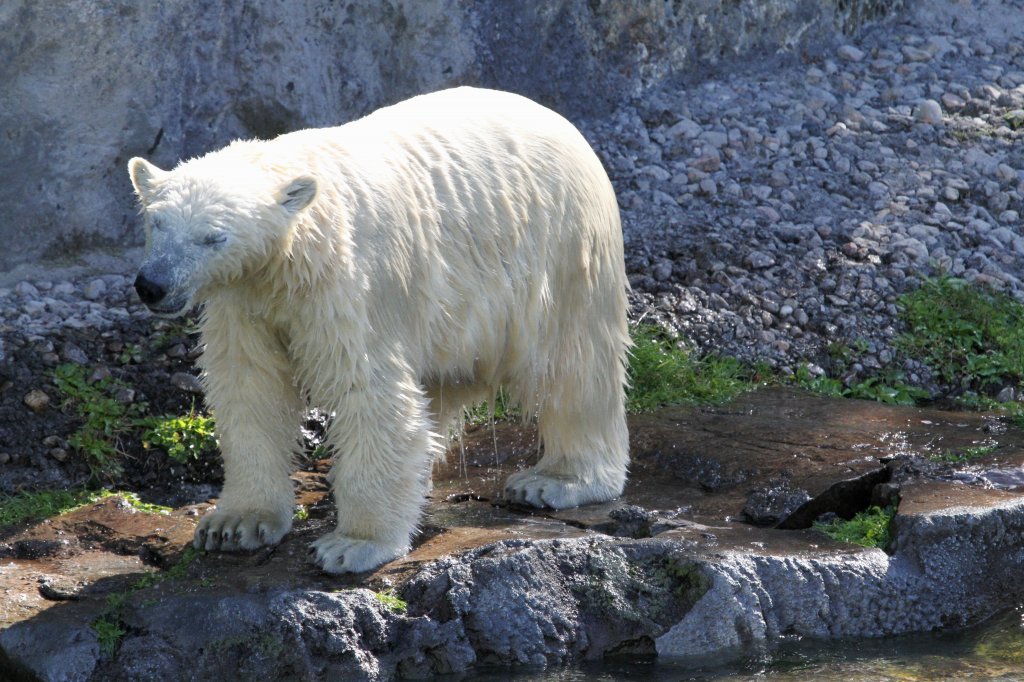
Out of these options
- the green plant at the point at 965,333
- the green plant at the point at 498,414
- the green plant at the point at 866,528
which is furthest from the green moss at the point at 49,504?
the green plant at the point at 965,333

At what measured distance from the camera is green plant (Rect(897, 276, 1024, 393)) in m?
7.41

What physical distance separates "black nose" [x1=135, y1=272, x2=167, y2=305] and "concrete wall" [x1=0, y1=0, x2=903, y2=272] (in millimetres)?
3454

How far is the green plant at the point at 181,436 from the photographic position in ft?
20.7

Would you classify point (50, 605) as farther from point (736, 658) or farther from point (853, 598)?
point (853, 598)

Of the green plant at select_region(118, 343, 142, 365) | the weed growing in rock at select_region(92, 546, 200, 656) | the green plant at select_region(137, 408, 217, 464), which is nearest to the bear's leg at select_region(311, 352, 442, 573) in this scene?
the weed growing in rock at select_region(92, 546, 200, 656)

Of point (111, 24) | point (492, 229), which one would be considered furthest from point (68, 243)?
point (492, 229)

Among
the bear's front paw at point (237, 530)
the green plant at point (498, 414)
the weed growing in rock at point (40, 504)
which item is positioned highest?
the bear's front paw at point (237, 530)

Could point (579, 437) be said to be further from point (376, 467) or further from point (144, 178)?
point (144, 178)

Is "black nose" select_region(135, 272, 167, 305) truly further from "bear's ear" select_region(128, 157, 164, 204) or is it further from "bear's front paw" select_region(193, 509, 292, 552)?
"bear's front paw" select_region(193, 509, 292, 552)

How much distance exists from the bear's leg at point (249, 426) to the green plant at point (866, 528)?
2132mm

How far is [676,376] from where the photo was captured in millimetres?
7141

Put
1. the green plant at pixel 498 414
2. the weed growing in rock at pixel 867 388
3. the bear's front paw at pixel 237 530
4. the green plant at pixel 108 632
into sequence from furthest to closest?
the weed growing in rock at pixel 867 388 < the green plant at pixel 498 414 < the bear's front paw at pixel 237 530 < the green plant at pixel 108 632

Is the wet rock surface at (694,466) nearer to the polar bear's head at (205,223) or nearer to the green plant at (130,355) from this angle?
the green plant at (130,355)

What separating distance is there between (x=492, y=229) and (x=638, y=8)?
15.6ft
